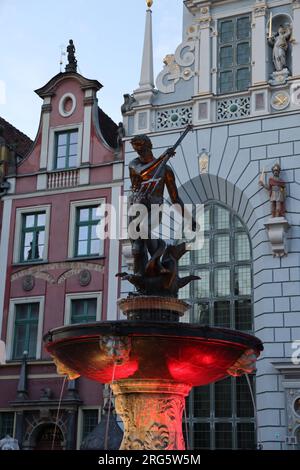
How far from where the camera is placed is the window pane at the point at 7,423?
2284cm

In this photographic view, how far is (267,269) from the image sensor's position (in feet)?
68.0

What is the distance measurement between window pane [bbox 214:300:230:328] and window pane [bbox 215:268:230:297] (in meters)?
0.28

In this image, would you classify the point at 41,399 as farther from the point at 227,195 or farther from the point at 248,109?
the point at 248,109

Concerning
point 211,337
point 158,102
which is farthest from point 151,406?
point 158,102

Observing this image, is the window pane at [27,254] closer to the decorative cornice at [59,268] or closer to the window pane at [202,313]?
the decorative cornice at [59,268]

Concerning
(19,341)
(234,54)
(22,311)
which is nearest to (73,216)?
(22,311)

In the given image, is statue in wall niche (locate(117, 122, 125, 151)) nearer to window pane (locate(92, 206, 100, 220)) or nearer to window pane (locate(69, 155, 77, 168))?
window pane (locate(69, 155, 77, 168))

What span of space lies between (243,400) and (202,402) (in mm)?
1171

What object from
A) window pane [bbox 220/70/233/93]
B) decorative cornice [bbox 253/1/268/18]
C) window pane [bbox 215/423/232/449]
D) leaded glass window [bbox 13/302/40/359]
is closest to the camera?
window pane [bbox 215/423/232/449]

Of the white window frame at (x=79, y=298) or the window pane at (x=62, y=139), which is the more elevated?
the window pane at (x=62, y=139)

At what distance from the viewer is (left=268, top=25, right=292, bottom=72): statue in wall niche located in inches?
881

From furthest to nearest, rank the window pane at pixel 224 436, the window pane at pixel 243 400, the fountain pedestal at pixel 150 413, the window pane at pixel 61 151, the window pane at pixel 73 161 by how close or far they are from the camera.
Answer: the window pane at pixel 61 151
the window pane at pixel 73 161
the window pane at pixel 243 400
the window pane at pixel 224 436
the fountain pedestal at pixel 150 413

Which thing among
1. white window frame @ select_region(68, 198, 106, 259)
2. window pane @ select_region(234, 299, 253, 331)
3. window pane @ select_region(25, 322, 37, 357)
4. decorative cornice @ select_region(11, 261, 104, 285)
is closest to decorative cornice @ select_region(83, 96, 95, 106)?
white window frame @ select_region(68, 198, 106, 259)

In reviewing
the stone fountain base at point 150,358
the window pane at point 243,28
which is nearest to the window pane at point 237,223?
the window pane at point 243,28
